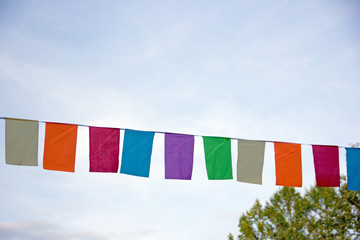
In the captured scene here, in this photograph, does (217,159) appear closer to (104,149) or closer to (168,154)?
(168,154)

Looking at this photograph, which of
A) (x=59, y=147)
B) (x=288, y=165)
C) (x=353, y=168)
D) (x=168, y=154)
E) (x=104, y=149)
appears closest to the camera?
(x=59, y=147)

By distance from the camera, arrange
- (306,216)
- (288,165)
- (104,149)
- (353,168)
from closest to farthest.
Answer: (104,149)
(288,165)
(353,168)
(306,216)

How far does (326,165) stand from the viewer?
7.24 metres

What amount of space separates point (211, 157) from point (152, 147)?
4.05 ft

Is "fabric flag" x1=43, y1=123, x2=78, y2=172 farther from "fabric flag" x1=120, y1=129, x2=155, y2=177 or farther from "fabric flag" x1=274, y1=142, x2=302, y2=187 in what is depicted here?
"fabric flag" x1=274, y1=142, x2=302, y2=187

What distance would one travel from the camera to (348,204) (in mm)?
15727

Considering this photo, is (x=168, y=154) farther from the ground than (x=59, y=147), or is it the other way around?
(x=59, y=147)

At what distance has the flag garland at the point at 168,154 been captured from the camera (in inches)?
Result: 237

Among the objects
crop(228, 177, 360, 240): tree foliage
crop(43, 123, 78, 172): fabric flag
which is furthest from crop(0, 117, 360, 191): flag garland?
crop(228, 177, 360, 240): tree foliage

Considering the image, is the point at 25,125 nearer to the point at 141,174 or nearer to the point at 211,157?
the point at 141,174

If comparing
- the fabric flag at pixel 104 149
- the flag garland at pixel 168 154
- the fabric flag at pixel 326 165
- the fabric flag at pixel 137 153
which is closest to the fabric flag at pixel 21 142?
the flag garland at pixel 168 154

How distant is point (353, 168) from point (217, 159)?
3.05 meters

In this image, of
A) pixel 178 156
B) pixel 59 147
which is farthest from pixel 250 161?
pixel 59 147

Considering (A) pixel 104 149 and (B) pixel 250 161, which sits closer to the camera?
(A) pixel 104 149
